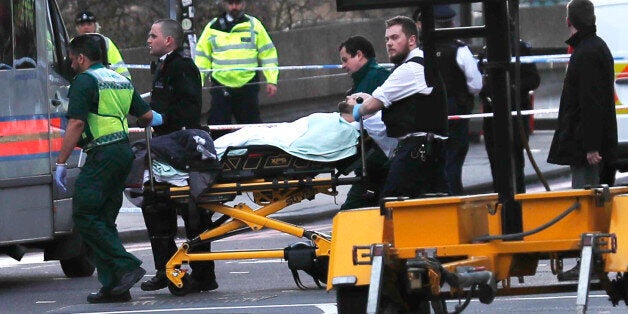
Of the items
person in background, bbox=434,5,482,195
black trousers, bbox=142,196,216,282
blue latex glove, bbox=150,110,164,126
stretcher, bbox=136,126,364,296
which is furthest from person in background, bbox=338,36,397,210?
person in background, bbox=434,5,482,195

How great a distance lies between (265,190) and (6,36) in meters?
2.33

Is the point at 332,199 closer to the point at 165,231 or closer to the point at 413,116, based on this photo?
the point at 165,231

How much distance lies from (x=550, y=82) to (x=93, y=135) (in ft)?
59.1

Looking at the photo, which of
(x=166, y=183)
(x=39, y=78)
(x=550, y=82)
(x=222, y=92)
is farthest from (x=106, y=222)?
(x=550, y=82)

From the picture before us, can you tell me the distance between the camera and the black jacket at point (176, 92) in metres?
10.7

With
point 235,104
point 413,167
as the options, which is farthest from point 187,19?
point 413,167

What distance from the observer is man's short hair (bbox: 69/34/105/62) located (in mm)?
10414

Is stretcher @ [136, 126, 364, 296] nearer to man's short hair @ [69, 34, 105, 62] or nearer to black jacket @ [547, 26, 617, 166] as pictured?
man's short hair @ [69, 34, 105, 62]

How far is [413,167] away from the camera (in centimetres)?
922

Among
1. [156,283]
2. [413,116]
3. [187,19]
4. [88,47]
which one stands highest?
[88,47]

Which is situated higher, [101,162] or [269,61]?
[101,162]

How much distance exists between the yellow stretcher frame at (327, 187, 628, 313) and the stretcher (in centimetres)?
306

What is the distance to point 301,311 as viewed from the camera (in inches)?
367

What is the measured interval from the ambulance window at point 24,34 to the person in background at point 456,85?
3229mm
